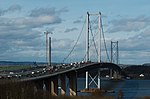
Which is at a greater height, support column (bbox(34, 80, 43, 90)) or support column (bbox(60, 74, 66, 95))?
support column (bbox(34, 80, 43, 90))

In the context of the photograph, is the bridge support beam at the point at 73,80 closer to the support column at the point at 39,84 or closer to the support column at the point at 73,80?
the support column at the point at 73,80

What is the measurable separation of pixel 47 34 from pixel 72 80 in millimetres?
16736

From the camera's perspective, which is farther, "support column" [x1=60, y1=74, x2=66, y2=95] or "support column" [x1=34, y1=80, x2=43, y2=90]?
"support column" [x1=60, y1=74, x2=66, y2=95]

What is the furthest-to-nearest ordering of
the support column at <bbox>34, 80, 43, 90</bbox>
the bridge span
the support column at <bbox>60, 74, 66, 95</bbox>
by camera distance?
the support column at <bbox>60, 74, 66, 95</bbox> < the bridge span < the support column at <bbox>34, 80, 43, 90</bbox>

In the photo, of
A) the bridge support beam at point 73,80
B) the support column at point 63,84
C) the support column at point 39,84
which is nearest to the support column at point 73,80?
the bridge support beam at point 73,80

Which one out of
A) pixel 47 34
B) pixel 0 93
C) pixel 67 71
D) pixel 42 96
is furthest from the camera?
pixel 67 71

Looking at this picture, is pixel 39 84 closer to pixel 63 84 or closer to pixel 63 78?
pixel 63 84

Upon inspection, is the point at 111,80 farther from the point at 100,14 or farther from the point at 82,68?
the point at 82,68

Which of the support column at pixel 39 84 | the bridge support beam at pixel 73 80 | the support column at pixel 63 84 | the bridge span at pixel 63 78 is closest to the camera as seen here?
the support column at pixel 39 84

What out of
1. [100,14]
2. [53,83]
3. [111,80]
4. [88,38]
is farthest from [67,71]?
[111,80]

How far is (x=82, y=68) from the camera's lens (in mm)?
Result: 106625

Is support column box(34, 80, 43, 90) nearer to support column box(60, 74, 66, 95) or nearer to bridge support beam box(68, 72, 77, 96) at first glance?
support column box(60, 74, 66, 95)

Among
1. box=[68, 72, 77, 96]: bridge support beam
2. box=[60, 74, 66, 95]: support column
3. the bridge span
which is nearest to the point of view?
the bridge span

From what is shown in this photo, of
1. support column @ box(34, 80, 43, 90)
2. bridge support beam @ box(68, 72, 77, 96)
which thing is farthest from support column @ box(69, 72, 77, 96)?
support column @ box(34, 80, 43, 90)
